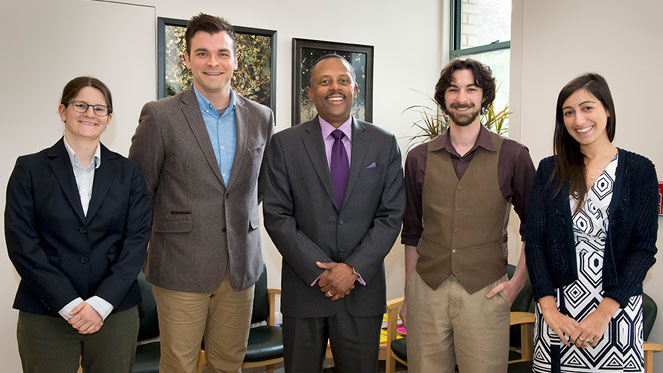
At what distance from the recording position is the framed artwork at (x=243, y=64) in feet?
12.8

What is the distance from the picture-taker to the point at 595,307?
206cm

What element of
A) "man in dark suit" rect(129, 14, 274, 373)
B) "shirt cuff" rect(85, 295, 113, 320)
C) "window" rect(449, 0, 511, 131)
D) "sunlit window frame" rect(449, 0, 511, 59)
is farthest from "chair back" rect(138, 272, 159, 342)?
"sunlit window frame" rect(449, 0, 511, 59)

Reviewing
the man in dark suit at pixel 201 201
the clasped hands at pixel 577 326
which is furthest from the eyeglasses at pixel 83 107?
the clasped hands at pixel 577 326

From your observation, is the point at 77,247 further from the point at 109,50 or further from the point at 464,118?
the point at 109,50

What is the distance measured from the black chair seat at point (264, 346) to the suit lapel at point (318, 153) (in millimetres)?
1409

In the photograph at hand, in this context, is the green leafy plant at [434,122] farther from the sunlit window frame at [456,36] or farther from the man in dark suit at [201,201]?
the man in dark suit at [201,201]

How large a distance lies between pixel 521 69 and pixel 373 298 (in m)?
2.33

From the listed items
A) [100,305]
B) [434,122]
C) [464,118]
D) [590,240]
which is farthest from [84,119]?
[434,122]

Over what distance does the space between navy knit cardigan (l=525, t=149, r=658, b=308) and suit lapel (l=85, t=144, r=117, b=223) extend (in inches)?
65.6

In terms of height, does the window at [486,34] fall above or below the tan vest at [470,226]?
above

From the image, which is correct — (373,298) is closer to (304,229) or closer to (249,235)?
(304,229)

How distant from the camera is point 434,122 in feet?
16.1

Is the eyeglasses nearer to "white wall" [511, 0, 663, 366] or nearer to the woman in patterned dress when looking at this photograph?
the woman in patterned dress

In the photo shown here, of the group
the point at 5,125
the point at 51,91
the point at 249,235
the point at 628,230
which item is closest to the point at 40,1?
the point at 51,91
